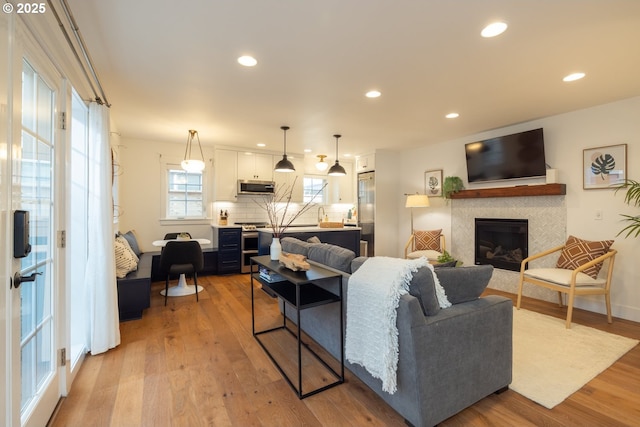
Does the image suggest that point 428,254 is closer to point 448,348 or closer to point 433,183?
point 433,183

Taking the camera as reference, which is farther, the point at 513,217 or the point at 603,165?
the point at 513,217

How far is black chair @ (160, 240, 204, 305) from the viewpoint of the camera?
3.82 meters

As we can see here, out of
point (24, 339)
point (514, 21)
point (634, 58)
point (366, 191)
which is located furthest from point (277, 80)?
point (366, 191)

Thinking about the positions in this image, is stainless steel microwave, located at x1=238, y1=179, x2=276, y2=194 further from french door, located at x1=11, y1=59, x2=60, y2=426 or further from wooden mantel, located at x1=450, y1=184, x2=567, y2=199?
french door, located at x1=11, y1=59, x2=60, y2=426

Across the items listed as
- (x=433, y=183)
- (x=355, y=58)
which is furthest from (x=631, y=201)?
(x=355, y=58)

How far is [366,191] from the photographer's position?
253 inches

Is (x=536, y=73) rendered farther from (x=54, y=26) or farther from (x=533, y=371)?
(x=54, y=26)

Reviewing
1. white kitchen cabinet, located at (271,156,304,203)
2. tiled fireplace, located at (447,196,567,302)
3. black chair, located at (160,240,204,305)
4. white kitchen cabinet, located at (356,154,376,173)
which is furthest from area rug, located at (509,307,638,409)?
white kitchen cabinet, located at (271,156,304,203)

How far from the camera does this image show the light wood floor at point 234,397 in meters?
1.73

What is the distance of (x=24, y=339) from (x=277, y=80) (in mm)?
2646

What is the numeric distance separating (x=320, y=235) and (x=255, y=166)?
220cm

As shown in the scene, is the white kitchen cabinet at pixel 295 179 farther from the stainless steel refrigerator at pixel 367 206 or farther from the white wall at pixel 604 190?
the white wall at pixel 604 190

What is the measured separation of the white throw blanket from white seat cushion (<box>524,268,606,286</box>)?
8.06 ft

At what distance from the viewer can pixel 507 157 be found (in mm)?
4348
